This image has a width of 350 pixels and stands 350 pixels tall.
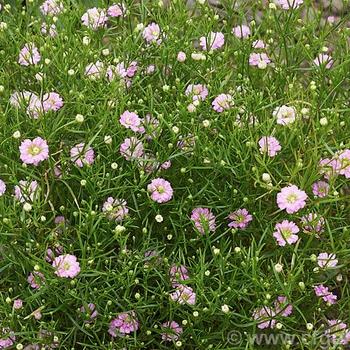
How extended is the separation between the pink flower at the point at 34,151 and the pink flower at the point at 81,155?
0.30 ft

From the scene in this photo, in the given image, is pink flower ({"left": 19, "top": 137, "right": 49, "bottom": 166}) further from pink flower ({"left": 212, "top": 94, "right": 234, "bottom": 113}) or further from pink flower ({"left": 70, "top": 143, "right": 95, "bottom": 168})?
pink flower ({"left": 212, "top": 94, "right": 234, "bottom": 113})

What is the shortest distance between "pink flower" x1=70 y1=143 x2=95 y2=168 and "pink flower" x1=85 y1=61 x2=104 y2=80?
Result: 10.6 inches

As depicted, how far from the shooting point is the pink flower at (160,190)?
2.28 metres

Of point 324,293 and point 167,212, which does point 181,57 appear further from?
point 324,293

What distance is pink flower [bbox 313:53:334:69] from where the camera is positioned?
256cm

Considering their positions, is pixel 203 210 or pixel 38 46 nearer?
pixel 203 210

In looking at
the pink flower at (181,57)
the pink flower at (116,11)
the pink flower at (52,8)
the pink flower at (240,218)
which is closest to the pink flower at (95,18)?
the pink flower at (116,11)

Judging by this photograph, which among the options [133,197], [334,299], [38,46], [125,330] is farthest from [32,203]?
[334,299]

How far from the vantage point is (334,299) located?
2346mm

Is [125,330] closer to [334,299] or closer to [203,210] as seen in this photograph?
[203,210]

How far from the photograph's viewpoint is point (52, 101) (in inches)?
93.0

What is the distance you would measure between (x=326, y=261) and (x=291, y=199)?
0.66 feet

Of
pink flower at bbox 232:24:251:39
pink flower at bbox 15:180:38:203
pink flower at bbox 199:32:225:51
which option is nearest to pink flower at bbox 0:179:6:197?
pink flower at bbox 15:180:38:203

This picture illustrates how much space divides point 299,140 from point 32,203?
785mm
